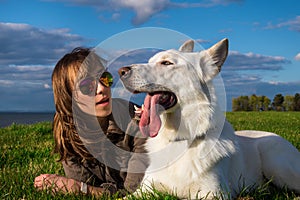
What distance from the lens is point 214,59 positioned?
4148 mm

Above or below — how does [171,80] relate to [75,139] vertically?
above

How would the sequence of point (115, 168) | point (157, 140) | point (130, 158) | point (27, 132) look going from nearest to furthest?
point (157, 140)
point (130, 158)
point (115, 168)
point (27, 132)

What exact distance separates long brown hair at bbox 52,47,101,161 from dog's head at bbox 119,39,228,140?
1.31 m

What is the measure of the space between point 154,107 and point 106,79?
3.23ft

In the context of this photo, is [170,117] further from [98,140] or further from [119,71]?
[98,140]

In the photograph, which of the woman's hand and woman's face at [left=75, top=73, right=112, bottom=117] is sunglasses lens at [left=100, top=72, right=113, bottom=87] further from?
the woman's hand

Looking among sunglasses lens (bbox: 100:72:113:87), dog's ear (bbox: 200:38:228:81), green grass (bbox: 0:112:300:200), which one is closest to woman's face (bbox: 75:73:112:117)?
sunglasses lens (bbox: 100:72:113:87)

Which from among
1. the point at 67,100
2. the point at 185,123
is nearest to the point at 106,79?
the point at 67,100

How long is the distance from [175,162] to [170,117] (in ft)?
1.63

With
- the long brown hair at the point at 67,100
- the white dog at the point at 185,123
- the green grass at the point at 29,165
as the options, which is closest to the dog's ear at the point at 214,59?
the white dog at the point at 185,123

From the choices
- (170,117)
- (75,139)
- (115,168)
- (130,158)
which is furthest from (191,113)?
(75,139)

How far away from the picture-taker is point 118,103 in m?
4.96

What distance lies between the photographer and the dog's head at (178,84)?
404 cm

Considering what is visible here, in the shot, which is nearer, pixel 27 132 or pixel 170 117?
pixel 170 117
